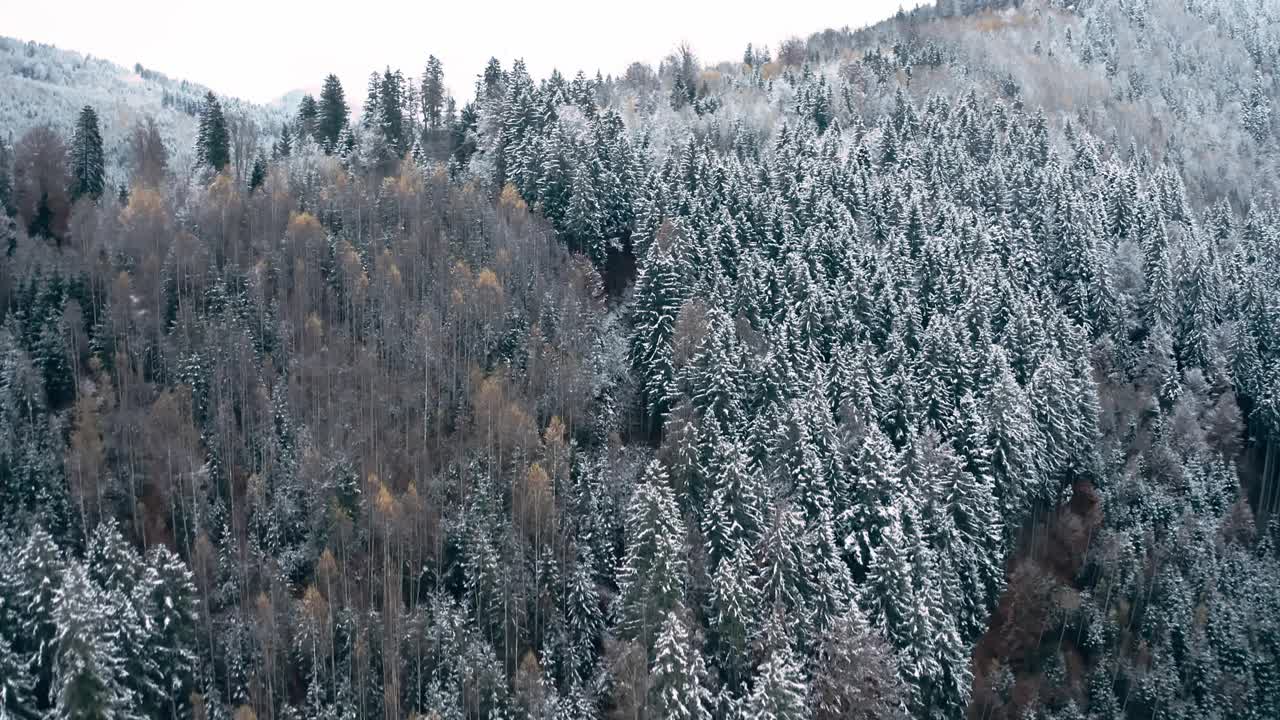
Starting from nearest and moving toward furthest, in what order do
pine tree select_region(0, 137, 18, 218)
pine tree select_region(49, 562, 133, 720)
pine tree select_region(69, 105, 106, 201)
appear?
1. pine tree select_region(49, 562, 133, 720)
2. pine tree select_region(0, 137, 18, 218)
3. pine tree select_region(69, 105, 106, 201)

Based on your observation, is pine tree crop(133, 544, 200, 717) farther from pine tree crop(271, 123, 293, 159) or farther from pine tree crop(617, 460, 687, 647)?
pine tree crop(271, 123, 293, 159)

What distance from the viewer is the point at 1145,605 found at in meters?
59.7

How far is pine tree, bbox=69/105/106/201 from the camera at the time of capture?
82125 millimetres

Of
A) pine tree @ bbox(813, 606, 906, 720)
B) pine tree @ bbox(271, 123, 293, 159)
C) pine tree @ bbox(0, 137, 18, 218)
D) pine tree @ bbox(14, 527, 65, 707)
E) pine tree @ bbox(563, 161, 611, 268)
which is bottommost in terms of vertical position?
pine tree @ bbox(813, 606, 906, 720)

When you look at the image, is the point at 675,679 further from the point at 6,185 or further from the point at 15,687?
the point at 6,185

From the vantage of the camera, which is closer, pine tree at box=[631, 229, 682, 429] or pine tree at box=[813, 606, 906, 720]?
pine tree at box=[813, 606, 906, 720]

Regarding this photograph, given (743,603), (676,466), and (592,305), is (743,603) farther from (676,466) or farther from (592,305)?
(592,305)

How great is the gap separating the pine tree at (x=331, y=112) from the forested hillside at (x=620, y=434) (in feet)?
13.1

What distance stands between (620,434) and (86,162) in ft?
165

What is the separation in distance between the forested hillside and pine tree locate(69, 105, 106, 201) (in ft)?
0.94

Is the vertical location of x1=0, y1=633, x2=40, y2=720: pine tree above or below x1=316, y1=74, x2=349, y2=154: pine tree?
below

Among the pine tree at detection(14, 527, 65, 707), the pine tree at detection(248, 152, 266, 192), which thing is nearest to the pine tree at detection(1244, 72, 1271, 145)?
the pine tree at detection(248, 152, 266, 192)

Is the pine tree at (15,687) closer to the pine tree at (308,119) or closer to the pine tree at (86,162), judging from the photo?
the pine tree at (86,162)

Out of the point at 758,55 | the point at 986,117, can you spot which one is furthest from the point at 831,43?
the point at 986,117
